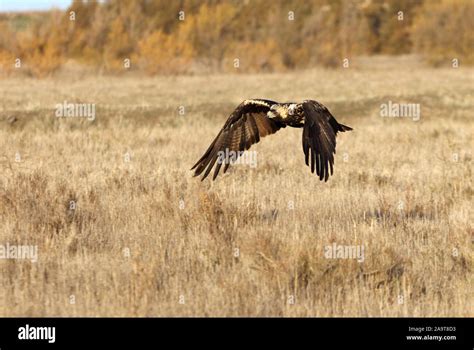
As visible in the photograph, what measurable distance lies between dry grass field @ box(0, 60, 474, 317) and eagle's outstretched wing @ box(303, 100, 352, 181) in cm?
72

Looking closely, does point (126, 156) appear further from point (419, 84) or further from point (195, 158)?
point (419, 84)

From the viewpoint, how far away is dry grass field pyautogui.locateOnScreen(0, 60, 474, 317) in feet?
19.8

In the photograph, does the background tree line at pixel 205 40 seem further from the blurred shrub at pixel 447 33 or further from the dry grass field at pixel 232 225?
the dry grass field at pixel 232 225

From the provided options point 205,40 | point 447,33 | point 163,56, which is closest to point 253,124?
point 163,56

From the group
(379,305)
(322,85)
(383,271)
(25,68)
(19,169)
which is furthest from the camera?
(25,68)

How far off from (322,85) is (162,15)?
35847mm

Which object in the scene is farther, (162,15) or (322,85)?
(162,15)

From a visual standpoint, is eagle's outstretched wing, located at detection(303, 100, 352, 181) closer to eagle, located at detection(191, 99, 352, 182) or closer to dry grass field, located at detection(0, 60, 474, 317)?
eagle, located at detection(191, 99, 352, 182)

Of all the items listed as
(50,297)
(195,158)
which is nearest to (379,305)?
(50,297)

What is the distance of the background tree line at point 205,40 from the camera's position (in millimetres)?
36875

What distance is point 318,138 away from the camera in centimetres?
701

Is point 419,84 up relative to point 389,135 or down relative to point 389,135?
up

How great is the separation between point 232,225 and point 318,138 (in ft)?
4.70

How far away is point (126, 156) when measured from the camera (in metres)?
13.2
